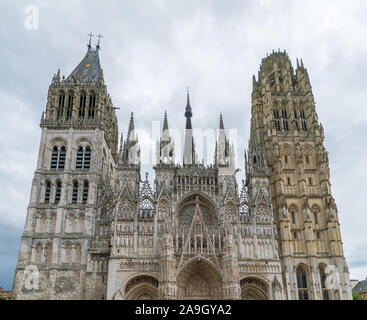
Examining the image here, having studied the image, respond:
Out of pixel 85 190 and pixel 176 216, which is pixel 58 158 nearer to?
pixel 85 190

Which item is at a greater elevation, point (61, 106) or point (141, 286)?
point (61, 106)

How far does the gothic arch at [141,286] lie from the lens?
1390 inches

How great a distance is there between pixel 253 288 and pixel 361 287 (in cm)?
4298

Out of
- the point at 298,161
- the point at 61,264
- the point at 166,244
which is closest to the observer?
the point at 166,244

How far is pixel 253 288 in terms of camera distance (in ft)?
120

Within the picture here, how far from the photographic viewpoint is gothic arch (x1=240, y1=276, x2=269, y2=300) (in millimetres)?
36188

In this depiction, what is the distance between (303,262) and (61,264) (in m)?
26.4

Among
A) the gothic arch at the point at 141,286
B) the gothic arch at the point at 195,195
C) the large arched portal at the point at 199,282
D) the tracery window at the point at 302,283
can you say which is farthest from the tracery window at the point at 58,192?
the tracery window at the point at 302,283

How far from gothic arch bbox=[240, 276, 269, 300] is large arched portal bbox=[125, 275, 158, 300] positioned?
920cm

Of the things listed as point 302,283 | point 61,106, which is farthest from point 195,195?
point 61,106
